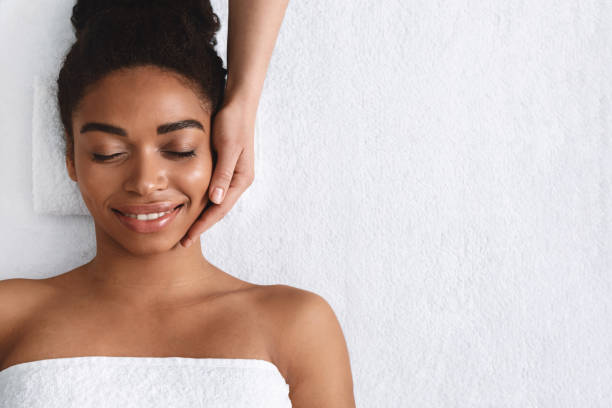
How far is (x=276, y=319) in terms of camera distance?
0.97m

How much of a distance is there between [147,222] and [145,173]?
0.10 metres

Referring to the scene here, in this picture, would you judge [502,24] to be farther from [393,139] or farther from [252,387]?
[252,387]

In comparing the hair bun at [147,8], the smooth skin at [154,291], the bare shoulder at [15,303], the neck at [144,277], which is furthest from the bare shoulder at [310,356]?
the hair bun at [147,8]

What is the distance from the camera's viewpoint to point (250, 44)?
983 millimetres

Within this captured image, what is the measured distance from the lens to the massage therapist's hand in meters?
0.91

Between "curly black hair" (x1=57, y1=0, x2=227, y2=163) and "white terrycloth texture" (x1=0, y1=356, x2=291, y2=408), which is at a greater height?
"curly black hair" (x1=57, y1=0, x2=227, y2=163)

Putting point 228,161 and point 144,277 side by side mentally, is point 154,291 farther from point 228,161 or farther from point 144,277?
point 228,161

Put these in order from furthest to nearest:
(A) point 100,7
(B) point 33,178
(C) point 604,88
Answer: (C) point 604,88 < (B) point 33,178 < (A) point 100,7

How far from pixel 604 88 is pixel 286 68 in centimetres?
74

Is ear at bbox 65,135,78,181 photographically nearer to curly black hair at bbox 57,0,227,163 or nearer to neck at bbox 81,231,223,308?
curly black hair at bbox 57,0,227,163

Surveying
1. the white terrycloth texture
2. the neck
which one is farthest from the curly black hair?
the white terrycloth texture

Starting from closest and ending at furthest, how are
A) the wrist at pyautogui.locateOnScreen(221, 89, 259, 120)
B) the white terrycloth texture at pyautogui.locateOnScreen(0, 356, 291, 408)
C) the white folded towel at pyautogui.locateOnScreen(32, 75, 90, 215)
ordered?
the white terrycloth texture at pyautogui.locateOnScreen(0, 356, 291, 408) → the wrist at pyautogui.locateOnScreen(221, 89, 259, 120) → the white folded towel at pyautogui.locateOnScreen(32, 75, 90, 215)

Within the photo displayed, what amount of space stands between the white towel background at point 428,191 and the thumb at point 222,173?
252 mm

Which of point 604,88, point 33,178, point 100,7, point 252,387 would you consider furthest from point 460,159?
point 33,178
